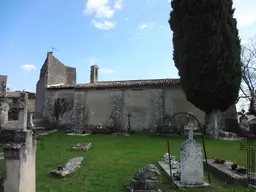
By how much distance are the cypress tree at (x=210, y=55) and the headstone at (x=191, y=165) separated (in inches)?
422

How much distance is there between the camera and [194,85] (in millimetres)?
16688

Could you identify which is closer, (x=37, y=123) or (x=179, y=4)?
(x=179, y=4)

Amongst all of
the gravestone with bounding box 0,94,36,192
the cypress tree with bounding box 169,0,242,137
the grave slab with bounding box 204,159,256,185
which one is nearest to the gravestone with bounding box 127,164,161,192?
the grave slab with bounding box 204,159,256,185

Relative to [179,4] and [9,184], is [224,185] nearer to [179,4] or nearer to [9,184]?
[9,184]

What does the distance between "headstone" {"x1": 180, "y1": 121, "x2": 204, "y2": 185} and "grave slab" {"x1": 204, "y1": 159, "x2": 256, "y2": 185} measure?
2.76 feet

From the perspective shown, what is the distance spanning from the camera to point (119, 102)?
22.7 m

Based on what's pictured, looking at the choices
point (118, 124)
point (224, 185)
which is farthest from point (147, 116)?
point (224, 185)

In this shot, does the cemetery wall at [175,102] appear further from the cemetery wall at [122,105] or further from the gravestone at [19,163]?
the gravestone at [19,163]

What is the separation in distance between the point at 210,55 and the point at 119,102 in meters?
9.72

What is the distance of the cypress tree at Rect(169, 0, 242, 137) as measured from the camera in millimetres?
16297

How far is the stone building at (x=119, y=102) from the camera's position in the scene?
2155cm

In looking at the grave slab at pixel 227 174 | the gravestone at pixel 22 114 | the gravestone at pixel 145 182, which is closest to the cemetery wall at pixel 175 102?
the grave slab at pixel 227 174

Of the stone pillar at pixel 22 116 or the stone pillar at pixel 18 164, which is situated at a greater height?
the stone pillar at pixel 22 116

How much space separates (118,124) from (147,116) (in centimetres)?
286
